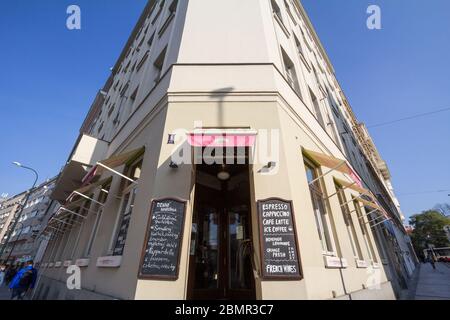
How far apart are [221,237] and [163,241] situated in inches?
107

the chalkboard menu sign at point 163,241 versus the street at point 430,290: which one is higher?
the chalkboard menu sign at point 163,241

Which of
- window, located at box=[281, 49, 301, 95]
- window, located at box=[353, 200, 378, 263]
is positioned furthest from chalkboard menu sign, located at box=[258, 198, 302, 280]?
window, located at box=[353, 200, 378, 263]

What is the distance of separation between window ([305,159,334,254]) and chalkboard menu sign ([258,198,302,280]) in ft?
5.20

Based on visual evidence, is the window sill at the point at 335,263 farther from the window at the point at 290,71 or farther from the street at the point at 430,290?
the street at the point at 430,290

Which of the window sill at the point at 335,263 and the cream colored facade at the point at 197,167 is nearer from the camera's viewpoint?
the cream colored facade at the point at 197,167

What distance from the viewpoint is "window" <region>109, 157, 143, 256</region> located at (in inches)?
187

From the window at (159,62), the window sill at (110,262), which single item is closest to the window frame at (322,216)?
the window sill at (110,262)

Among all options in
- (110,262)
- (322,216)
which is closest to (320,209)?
(322,216)

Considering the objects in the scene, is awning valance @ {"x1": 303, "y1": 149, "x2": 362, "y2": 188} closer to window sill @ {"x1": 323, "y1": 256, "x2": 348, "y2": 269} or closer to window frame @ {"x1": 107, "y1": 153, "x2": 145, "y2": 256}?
window sill @ {"x1": 323, "y1": 256, "x2": 348, "y2": 269}

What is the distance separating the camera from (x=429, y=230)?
58.8 meters

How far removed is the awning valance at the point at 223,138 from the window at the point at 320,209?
217 cm

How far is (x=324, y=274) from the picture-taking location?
4.11 m

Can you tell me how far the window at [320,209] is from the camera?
17.2 ft
